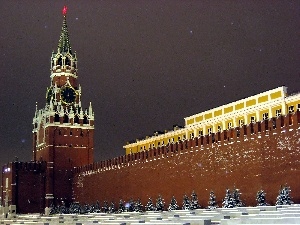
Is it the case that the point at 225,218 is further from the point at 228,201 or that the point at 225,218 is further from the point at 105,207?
the point at 105,207

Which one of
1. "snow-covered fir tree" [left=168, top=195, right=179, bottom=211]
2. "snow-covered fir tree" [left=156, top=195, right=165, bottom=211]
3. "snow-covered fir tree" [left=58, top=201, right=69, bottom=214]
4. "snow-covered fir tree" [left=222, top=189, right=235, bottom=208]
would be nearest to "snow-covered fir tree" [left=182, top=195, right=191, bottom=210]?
"snow-covered fir tree" [left=168, top=195, right=179, bottom=211]

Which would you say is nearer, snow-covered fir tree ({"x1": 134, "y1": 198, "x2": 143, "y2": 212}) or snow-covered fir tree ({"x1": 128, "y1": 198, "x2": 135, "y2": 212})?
snow-covered fir tree ({"x1": 134, "y1": 198, "x2": 143, "y2": 212})

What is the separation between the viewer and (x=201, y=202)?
28.6 meters

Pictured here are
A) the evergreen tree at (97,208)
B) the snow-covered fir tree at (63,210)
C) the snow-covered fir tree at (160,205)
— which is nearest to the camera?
the snow-covered fir tree at (160,205)

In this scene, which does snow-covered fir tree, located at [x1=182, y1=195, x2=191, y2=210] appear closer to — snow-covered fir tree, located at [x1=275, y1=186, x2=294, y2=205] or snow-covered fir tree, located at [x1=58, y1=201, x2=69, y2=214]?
snow-covered fir tree, located at [x1=275, y1=186, x2=294, y2=205]

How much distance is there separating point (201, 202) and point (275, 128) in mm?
6480

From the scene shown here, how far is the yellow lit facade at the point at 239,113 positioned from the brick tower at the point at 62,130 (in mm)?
6755

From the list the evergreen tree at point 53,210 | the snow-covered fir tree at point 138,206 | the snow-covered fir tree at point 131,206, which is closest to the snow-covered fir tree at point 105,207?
the snow-covered fir tree at point 131,206

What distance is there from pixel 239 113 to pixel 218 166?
9174 mm

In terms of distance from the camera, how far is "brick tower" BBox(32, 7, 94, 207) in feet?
154

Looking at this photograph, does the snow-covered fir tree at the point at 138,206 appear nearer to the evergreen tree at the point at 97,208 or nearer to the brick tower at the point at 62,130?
the evergreen tree at the point at 97,208

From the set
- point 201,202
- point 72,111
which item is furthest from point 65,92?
point 201,202

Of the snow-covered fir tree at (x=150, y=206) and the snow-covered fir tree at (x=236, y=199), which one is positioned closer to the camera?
the snow-covered fir tree at (x=236, y=199)

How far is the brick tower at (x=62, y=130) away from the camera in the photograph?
46.8 m
